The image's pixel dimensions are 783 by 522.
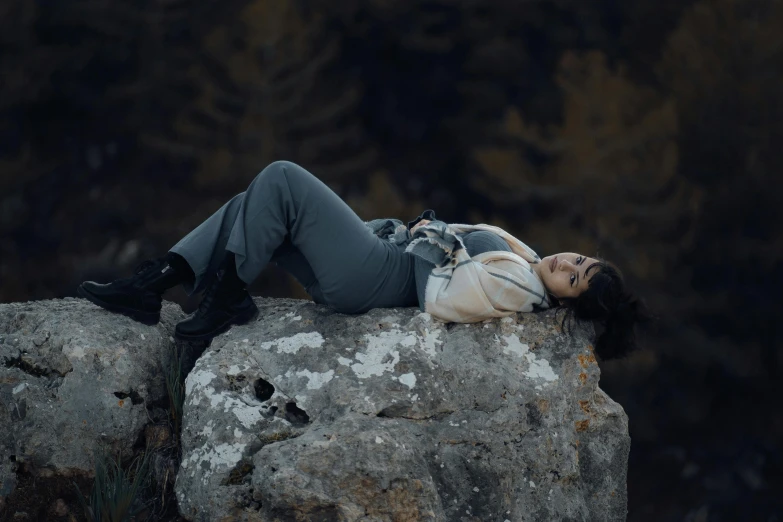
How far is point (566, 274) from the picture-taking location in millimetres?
2777

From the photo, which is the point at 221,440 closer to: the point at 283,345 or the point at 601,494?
the point at 283,345

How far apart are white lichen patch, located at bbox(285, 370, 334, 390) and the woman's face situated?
706 millimetres

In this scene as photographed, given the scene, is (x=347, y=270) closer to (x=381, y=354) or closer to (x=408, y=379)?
(x=381, y=354)

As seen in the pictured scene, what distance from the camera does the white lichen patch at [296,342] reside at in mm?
2680

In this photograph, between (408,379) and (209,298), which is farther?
(209,298)

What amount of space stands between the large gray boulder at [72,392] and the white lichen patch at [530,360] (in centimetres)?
103

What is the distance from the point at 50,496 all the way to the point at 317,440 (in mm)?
848

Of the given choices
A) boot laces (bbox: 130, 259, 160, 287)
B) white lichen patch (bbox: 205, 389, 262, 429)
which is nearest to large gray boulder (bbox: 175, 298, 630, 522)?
white lichen patch (bbox: 205, 389, 262, 429)

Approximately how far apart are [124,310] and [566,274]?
1329 mm

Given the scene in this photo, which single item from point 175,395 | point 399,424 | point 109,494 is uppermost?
point 399,424

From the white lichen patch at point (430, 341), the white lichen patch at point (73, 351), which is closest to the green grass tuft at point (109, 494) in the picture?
the white lichen patch at point (73, 351)

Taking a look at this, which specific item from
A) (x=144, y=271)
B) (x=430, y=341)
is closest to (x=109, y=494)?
(x=144, y=271)

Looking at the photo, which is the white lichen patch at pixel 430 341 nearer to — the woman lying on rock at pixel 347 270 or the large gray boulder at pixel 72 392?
the woman lying on rock at pixel 347 270

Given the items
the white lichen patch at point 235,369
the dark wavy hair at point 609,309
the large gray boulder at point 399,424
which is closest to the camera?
the large gray boulder at point 399,424
